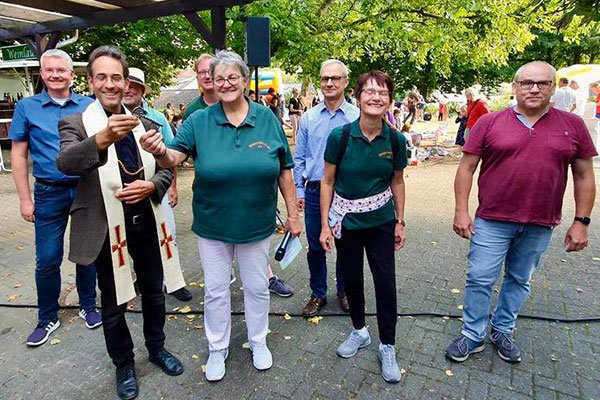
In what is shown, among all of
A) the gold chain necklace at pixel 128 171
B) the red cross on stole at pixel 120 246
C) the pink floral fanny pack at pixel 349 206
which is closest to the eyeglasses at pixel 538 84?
the pink floral fanny pack at pixel 349 206

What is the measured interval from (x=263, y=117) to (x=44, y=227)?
1.87 meters

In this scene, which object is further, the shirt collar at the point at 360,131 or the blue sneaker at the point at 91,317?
the blue sneaker at the point at 91,317

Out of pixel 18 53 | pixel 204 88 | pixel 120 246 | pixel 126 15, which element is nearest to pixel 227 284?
pixel 120 246

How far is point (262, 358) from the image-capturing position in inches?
114

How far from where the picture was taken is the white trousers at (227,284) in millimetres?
2676

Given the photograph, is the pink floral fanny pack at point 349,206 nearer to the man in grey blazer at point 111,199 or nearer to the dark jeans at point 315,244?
the dark jeans at point 315,244

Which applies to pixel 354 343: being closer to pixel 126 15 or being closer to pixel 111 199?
pixel 111 199

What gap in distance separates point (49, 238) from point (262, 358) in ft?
5.87

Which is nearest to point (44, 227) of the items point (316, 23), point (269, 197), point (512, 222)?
point (269, 197)

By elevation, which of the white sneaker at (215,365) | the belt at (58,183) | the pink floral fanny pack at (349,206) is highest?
the belt at (58,183)

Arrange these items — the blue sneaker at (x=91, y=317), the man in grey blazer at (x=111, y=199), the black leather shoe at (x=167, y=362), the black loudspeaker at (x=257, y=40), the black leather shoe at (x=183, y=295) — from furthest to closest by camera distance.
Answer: the black loudspeaker at (x=257, y=40) → the black leather shoe at (x=183, y=295) → the blue sneaker at (x=91, y=317) → the black leather shoe at (x=167, y=362) → the man in grey blazer at (x=111, y=199)

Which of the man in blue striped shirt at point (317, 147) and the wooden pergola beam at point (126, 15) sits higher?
the wooden pergola beam at point (126, 15)

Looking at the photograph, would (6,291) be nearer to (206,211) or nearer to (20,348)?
(20,348)

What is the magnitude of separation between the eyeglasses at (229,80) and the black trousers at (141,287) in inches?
34.7
